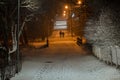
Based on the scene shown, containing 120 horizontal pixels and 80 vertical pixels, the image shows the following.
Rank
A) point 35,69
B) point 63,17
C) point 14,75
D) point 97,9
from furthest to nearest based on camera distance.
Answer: point 63,17 < point 97,9 < point 35,69 < point 14,75

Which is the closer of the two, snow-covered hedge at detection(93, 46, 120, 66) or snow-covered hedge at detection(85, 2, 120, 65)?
snow-covered hedge at detection(93, 46, 120, 66)

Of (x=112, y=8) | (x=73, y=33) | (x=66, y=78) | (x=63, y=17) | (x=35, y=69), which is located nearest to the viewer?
(x=66, y=78)

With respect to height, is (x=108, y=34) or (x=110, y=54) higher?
(x=108, y=34)

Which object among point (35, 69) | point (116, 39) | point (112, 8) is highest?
point (112, 8)

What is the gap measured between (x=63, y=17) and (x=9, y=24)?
49027mm

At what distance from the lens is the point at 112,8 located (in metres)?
19.0

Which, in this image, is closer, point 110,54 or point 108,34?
point 110,54

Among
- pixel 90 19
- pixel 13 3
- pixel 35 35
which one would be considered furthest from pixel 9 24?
pixel 35 35

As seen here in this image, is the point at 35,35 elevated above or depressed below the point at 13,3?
below

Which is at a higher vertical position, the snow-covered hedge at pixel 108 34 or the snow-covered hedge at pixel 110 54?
the snow-covered hedge at pixel 108 34

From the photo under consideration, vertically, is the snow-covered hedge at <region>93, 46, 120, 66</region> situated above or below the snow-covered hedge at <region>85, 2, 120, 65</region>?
below

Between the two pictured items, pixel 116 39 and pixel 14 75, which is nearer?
pixel 14 75

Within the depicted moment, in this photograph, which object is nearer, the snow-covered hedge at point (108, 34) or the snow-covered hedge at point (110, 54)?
the snow-covered hedge at point (110, 54)

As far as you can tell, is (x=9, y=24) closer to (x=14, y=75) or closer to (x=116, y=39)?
(x=14, y=75)
